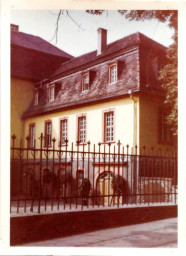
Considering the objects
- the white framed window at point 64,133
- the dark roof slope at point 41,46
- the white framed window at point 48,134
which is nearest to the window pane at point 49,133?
the white framed window at point 48,134

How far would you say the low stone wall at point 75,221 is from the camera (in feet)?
11.4

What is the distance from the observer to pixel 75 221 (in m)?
4.12

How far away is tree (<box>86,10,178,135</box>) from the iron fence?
1.22ft

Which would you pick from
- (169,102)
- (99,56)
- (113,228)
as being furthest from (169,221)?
(99,56)

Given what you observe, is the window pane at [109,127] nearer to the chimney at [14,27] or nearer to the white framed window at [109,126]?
the white framed window at [109,126]

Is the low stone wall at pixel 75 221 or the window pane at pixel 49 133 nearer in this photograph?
the low stone wall at pixel 75 221

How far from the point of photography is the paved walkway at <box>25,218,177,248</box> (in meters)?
3.31

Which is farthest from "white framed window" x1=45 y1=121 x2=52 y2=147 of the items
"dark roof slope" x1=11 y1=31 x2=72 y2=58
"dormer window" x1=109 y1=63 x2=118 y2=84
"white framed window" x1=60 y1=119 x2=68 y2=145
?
"dormer window" x1=109 y1=63 x2=118 y2=84

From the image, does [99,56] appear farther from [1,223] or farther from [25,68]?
[1,223]

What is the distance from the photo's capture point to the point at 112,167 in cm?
500

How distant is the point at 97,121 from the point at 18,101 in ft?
2.81

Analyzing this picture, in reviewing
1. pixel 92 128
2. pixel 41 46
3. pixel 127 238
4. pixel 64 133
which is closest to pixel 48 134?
pixel 64 133

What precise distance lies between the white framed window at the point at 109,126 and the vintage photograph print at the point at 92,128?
0.01 meters

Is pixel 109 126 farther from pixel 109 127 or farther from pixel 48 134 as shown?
pixel 48 134
